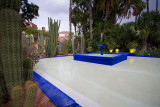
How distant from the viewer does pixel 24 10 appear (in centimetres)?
925

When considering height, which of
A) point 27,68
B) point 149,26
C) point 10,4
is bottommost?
point 27,68

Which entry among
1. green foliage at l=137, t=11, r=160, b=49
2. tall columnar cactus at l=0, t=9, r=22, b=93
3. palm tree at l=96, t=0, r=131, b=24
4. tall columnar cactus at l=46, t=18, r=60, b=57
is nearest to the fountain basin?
tall columnar cactus at l=46, t=18, r=60, b=57

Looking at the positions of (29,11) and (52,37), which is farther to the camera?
(29,11)

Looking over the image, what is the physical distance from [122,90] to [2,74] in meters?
2.07

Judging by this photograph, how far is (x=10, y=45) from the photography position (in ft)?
3.83

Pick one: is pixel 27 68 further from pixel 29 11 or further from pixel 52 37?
pixel 29 11

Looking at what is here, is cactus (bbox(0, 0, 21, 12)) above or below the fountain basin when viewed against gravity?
above

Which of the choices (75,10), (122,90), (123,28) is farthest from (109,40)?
(122,90)

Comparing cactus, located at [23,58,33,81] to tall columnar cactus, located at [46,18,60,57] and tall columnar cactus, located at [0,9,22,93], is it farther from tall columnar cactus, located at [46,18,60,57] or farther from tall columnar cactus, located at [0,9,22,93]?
tall columnar cactus, located at [46,18,60,57]

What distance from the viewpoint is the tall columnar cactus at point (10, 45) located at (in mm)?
1139

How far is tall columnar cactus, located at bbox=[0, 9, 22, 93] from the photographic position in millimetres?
1139

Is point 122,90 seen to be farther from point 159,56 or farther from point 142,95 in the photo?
point 159,56

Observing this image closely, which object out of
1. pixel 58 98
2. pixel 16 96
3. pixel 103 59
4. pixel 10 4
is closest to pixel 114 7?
pixel 103 59

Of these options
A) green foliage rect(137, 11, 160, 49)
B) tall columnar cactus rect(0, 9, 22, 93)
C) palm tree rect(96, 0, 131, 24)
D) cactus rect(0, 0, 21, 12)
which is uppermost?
palm tree rect(96, 0, 131, 24)
